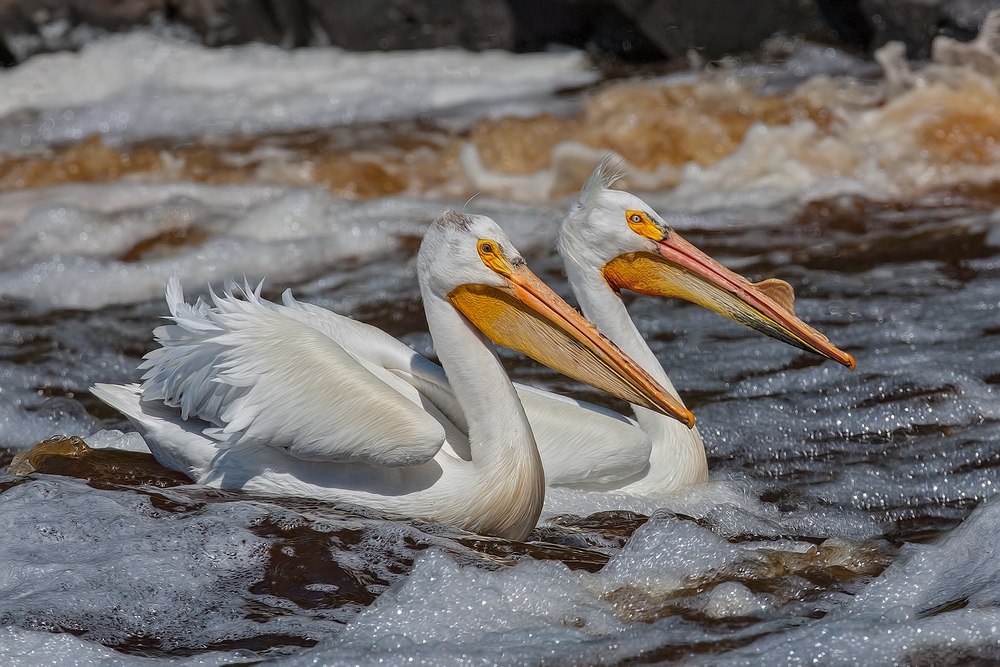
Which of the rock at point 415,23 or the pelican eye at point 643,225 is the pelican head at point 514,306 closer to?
the pelican eye at point 643,225

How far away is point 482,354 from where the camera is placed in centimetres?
284

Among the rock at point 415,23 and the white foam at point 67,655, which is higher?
the rock at point 415,23

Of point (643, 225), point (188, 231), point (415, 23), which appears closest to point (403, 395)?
point (643, 225)

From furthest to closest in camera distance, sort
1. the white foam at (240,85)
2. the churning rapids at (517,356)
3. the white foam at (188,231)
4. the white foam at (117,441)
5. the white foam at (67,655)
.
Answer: the white foam at (240,85) < the white foam at (188,231) < the white foam at (117,441) < the churning rapids at (517,356) < the white foam at (67,655)

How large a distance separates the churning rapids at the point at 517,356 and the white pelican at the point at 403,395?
98mm

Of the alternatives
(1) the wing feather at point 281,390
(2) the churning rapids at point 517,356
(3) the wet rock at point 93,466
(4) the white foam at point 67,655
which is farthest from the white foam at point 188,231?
(4) the white foam at point 67,655

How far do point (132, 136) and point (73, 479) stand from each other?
18.5 feet

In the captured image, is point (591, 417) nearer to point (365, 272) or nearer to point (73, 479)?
point (73, 479)

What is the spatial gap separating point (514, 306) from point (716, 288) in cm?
68

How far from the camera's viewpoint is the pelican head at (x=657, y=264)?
317 cm

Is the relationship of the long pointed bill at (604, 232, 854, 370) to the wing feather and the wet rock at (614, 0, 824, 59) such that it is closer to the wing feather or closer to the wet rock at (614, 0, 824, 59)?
the wing feather

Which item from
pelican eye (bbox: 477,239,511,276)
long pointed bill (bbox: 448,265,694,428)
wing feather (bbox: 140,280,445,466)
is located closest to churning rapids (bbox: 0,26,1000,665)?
wing feather (bbox: 140,280,445,466)

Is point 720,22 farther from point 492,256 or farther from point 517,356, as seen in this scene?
point 492,256

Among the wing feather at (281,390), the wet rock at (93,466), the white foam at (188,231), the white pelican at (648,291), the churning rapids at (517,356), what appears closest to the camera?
the churning rapids at (517,356)
